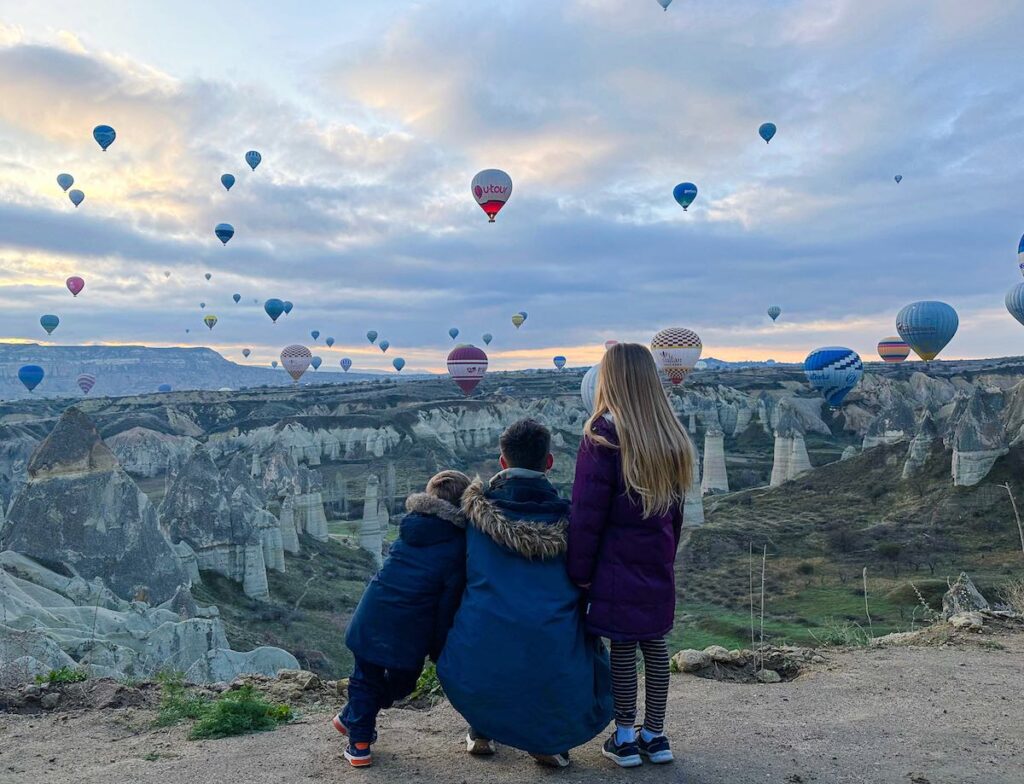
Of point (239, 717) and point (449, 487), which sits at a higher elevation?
point (449, 487)

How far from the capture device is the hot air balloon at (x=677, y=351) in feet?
176

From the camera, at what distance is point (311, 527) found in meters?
36.0

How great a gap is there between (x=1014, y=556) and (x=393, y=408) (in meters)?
56.9

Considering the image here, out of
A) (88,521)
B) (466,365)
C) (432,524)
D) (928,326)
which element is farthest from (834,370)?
(432,524)

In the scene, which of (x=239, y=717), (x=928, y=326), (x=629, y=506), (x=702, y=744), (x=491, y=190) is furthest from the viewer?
(x=928, y=326)

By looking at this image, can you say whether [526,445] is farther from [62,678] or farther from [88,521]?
[88,521]

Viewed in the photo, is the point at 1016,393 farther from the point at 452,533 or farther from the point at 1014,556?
the point at 452,533

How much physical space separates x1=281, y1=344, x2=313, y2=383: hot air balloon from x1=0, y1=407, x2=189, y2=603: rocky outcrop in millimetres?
65467

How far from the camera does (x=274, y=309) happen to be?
283 ft

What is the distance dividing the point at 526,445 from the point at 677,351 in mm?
51437

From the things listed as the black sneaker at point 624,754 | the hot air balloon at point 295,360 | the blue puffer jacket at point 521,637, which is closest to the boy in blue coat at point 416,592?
the blue puffer jacket at point 521,637

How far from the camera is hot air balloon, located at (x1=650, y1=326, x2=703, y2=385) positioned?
53.7 metres

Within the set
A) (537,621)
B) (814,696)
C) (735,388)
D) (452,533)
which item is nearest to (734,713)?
(814,696)

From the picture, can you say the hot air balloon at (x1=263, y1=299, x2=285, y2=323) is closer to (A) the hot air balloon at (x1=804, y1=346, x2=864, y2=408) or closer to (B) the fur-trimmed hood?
(A) the hot air balloon at (x1=804, y1=346, x2=864, y2=408)
